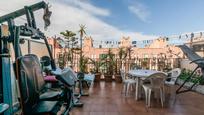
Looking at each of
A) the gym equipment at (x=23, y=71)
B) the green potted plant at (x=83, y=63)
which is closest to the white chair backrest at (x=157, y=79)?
the gym equipment at (x=23, y=71)

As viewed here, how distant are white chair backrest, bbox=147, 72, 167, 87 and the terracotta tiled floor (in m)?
0.50

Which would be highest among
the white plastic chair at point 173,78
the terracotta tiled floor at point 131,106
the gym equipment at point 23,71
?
the gym equipment at point 23,71

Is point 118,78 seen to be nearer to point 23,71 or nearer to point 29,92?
point 29,92

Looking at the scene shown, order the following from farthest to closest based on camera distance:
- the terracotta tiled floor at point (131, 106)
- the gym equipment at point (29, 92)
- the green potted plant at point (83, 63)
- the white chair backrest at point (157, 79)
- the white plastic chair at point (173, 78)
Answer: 1. the green potted plant at point (83, 63)
2. the white plastic chair at point (173, 78)
3. the white chair backrest at point (157, 79)
4. the terracotta tiled floor at point (131, 106)
5. the gym equipment at point (29, 92)

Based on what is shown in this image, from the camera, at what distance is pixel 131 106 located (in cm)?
490

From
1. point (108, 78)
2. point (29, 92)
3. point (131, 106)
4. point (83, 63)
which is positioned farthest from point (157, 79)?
point (108, 78)

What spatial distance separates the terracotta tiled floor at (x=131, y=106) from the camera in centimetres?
440

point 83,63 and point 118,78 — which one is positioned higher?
point 83,63

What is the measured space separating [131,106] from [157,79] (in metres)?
0.84

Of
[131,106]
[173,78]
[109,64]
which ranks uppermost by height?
[109,64]

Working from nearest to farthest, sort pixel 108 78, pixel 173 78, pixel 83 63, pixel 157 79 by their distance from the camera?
pixel 157 79
pixel 173 78
pixel 83 63
pixel 108 78

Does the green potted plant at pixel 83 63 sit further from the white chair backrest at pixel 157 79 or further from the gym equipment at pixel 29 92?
the gym equipment at pixel 29 92

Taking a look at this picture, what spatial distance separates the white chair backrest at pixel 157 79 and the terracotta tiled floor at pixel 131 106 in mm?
501

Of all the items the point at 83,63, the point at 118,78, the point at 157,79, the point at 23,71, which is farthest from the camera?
the point at 118,78
